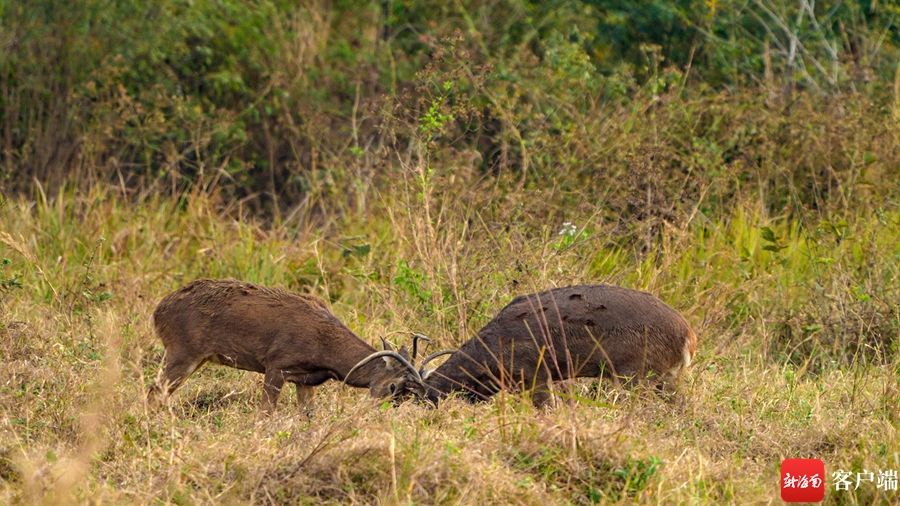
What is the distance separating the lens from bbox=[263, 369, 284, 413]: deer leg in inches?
261

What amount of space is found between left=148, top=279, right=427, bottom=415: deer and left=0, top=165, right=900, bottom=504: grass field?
0.17 meters

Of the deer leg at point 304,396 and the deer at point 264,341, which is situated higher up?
the deer at point 264,341

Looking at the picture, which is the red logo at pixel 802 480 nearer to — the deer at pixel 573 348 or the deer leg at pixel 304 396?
the deer at pixel 573 348

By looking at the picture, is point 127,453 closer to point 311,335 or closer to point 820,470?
point 311,335

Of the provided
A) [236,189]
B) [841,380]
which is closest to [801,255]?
[841,380]

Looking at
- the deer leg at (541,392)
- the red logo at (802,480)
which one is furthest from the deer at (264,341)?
the red logo at (802,480)

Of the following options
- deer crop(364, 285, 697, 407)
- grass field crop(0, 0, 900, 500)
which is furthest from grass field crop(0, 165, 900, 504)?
deer crop(364, 285, 697, 407)

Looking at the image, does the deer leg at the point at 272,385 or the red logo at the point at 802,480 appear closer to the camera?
the red logo at the point at 802,480

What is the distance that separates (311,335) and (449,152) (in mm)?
3171

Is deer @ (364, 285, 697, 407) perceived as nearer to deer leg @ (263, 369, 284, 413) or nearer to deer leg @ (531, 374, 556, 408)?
deer leg @ (531, 374, 556, 408)

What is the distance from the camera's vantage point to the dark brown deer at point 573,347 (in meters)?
6.38

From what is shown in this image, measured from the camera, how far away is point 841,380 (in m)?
7.36

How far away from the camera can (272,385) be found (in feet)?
21.9

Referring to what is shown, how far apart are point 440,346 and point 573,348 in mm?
1332
